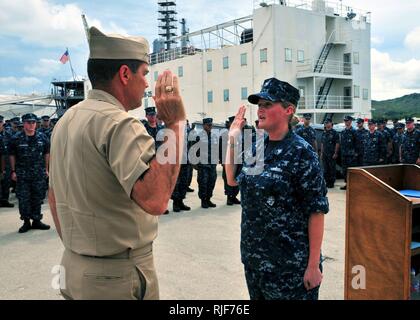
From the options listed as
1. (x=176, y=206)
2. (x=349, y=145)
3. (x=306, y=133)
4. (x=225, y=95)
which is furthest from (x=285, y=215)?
(x=225, y=95)

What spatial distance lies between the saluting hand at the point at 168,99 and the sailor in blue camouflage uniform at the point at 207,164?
21.7ft

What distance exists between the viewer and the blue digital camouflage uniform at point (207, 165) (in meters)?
8.01

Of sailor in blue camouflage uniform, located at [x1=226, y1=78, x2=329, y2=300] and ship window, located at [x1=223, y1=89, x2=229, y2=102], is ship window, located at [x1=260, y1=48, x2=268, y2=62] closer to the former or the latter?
ship window, located at [x1=223, y1=89, x2=229, y2=102]

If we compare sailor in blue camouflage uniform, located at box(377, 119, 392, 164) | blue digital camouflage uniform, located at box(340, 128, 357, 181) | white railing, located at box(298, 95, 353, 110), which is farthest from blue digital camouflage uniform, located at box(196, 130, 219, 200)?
white railing, located at box(298, 95, 353, 110)

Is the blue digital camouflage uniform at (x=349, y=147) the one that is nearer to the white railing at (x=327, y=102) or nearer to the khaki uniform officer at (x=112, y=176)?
the khaki uniform officer at (x=112, y=176)

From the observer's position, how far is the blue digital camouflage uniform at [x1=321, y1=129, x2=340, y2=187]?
1068cm

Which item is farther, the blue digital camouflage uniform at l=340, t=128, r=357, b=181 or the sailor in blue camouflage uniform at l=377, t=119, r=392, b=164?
the sailor in blue camouflage uniform at l=377, t=119, r=392, b=164

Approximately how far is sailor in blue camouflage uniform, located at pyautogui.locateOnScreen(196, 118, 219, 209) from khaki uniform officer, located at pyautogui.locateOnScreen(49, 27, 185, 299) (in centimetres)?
638

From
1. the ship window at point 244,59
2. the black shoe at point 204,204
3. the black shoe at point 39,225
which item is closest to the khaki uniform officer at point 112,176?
the black shoe at point 39,225

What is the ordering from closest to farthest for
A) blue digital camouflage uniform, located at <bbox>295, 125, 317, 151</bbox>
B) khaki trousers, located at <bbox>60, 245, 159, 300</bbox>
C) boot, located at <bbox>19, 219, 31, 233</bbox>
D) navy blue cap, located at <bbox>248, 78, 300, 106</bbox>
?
khaki trousers, located at <bbox>60, 245, 159, 300</bbox> → navy blue cap, located at <bbox>248, 78, 300, 106</bbox> → boot, located at <bbox>19, 219, 31, 233</bbox> → blue digital camouflage uniform, located at <bbox>295, 125, 317, 151</bbox>

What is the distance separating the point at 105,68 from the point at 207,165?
6.84 m

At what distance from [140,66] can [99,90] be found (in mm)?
189

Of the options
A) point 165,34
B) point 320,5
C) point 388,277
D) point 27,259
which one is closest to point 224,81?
point 320,5

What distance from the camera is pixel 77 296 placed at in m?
1.51
